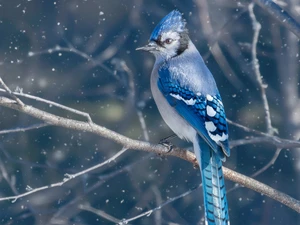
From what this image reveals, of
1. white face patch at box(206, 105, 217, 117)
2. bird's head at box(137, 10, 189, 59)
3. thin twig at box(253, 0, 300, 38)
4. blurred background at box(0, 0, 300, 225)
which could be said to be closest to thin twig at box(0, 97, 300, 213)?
white face patch at box(206, 105, 217, 117)

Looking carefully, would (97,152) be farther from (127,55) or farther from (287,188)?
(287,188)

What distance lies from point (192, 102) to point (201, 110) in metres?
0.05

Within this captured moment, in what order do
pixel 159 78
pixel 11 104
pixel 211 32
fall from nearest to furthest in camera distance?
pixel 11 104 < pixel 159 78 < pixel 211 32

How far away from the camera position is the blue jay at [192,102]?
2023 millimetres

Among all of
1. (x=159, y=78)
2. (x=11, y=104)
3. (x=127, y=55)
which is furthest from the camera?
(x=127, y=55)

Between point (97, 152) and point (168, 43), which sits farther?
point (97, 152)

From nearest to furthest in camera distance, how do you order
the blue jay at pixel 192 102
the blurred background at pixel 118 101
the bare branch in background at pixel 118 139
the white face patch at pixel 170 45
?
the bare branch in background at pixel 118 139
the blue jay at pixel 192 102
the white face patch at pixel 170 45
the blurred background at pixel 118 101

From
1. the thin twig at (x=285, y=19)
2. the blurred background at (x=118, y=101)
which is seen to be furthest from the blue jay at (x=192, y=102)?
the blurred background at (x=118, y=101)

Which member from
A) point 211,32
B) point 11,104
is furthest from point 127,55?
point 11,104

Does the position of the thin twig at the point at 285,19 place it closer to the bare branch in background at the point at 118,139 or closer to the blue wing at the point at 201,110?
the blue wing at the point at 201,110

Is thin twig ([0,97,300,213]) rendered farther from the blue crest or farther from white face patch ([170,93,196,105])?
the blue crest

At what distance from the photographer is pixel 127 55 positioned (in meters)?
3.68

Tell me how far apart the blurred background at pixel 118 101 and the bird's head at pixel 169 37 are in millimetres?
1128

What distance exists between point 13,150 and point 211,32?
45.6 inches
